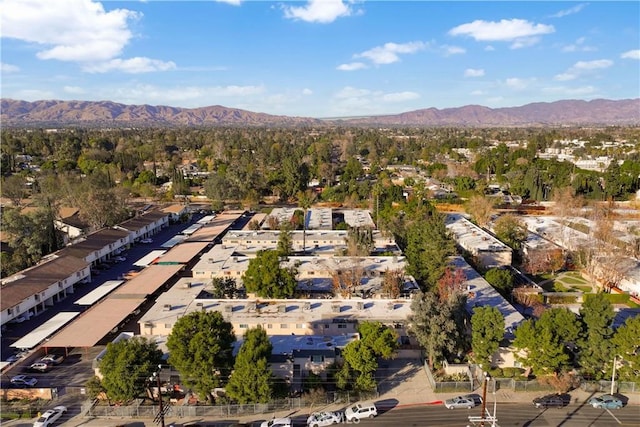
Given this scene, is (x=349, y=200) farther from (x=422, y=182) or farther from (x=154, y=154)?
(x=154, y=154)

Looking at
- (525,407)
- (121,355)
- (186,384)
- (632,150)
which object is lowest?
(525,407)

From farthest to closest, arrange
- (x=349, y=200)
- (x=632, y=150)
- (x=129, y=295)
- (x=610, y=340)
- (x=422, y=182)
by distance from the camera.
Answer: (x=632, y=150), (x=422, y=182), (x=349, y=200), (x=129, y=295), (x=610, y=340)

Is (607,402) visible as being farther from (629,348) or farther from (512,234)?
(512,234)

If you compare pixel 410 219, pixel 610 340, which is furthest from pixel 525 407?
pixel 410 219

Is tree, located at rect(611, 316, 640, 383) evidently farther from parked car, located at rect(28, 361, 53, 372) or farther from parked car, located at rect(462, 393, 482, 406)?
parked car, located at rect(28, 361, 53, 372)

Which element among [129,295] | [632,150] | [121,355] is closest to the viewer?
[121,355]

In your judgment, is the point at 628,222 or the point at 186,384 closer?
A: the point at 186,384

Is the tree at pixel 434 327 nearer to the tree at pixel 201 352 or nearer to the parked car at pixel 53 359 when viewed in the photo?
the tree at pixel 201 352

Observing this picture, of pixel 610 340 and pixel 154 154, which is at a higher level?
pixel 154 154
